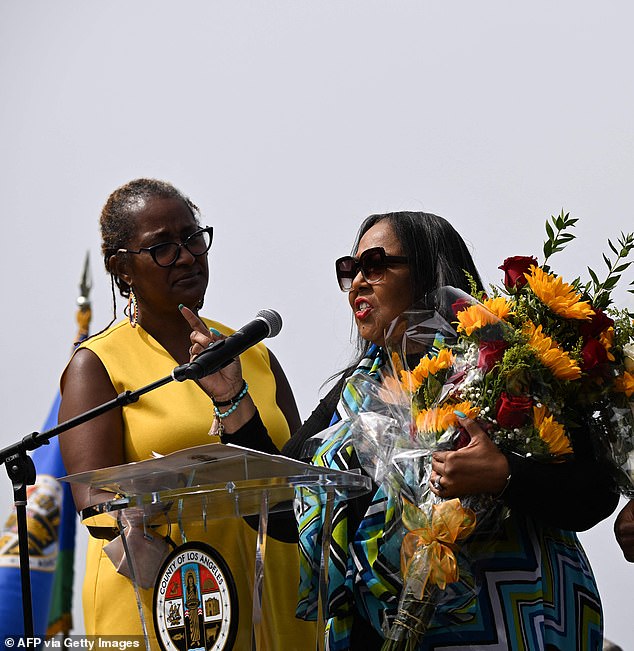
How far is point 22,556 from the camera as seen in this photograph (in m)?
1.89

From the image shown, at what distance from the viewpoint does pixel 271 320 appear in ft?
6.63

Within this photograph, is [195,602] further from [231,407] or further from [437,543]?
[231,407]

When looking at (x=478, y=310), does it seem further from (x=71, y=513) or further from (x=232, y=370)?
(x=71, y=513)

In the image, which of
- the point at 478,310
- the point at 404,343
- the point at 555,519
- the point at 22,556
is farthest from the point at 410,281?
the point at 22,556

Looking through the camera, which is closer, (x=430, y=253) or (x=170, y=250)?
(x=430, y=253)

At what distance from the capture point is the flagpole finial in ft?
15.0

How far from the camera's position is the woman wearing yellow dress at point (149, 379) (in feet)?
7.60

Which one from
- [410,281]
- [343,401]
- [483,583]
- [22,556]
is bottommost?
[483,583]

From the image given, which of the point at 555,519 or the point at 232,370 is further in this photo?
the point at 232,370

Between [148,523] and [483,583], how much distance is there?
0.66 meters

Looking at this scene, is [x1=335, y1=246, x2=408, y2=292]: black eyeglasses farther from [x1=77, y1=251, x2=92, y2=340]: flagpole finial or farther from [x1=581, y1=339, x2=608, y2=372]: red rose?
[x1=77, y1=251, x2=92, y2=340]: flagpole finial

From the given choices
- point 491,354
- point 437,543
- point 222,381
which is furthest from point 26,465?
point 491,354

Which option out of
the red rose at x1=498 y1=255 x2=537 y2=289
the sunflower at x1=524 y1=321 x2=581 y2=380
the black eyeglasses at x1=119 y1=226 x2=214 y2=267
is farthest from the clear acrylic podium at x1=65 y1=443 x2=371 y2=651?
the black eyeglasses at x1=119 y1=226 x2=214 y2=267

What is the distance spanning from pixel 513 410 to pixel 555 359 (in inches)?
5.0
